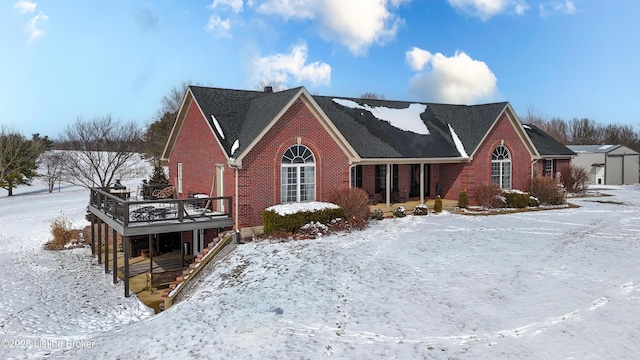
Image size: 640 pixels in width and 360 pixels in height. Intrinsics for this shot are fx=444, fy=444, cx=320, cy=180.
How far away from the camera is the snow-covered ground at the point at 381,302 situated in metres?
9.35

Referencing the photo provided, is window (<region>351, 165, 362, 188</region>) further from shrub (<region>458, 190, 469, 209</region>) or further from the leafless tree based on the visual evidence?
the leafless tree

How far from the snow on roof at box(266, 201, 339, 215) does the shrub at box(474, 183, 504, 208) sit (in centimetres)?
994

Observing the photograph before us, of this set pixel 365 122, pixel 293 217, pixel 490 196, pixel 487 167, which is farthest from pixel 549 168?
pixel 293 217

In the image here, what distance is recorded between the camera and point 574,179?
1345 inches

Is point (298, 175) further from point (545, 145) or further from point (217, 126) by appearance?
point (545, 145)

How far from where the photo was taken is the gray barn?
1829 inches

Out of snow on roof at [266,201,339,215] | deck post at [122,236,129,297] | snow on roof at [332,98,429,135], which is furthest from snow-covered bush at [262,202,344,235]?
snow on roof at [332,98,429,135]

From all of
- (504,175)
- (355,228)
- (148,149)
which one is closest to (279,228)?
(355,228)

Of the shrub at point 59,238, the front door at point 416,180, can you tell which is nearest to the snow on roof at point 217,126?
the front door at point 416,180

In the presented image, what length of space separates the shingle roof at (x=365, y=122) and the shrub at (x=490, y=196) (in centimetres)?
226

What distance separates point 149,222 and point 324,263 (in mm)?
6723

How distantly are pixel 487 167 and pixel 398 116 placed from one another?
593 centimetres

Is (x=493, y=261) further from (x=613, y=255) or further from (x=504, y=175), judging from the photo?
(x=504, y=175)

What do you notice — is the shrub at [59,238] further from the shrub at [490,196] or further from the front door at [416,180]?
the shrub at [490,196]
